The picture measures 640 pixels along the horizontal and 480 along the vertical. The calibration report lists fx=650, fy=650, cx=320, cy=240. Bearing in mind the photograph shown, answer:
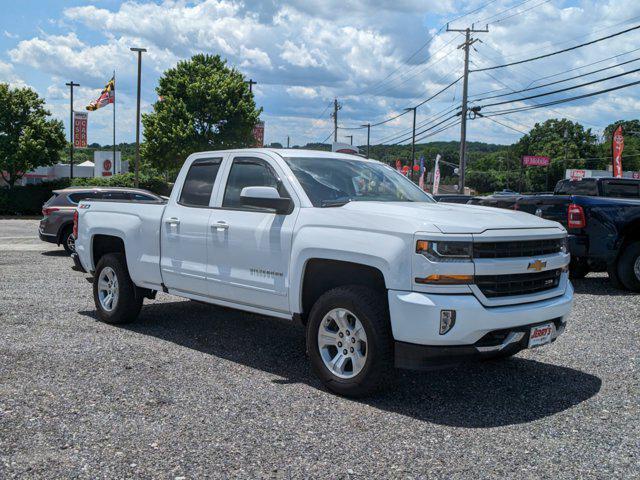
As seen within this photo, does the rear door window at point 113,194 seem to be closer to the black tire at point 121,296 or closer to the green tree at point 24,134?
the black tire at point 121,296

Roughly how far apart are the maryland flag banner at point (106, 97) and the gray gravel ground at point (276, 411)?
34.8m

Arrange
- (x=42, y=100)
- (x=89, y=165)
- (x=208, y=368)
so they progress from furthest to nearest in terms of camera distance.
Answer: (x=89, y=165), (x=42, y=100), (x=208, y=368)

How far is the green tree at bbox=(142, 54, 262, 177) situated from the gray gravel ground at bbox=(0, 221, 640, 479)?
110 ft

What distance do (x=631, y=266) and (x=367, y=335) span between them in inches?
289

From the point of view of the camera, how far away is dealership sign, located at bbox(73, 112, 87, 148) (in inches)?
2026

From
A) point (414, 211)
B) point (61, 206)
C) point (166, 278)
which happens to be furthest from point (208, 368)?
point (61, 206)

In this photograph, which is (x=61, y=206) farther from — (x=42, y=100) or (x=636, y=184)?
(x=42, y=100)

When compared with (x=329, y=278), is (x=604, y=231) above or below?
above

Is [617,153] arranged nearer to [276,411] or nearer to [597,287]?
[597,287]

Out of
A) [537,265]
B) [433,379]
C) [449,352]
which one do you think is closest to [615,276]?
[433,379]

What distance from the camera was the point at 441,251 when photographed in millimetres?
4566

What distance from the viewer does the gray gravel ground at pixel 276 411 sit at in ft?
12.7

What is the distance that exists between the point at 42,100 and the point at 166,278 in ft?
126

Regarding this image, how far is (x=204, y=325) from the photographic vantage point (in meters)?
7.80
